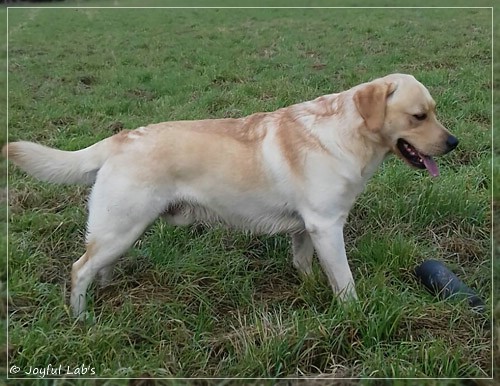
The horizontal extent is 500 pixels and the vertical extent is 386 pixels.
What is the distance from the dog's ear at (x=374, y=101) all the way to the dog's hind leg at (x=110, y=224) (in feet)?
3.77

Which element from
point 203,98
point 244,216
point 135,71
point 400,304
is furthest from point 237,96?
point 400,304

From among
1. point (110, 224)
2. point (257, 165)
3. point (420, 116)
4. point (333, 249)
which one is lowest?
point (333, 249)

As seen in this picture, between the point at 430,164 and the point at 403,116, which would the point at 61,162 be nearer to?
the point at 403,116

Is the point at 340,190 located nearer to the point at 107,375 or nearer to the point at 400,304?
the point at 400,304

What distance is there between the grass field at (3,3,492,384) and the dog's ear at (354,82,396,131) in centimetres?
37

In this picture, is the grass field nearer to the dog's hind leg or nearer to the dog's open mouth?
the dog's hind leg

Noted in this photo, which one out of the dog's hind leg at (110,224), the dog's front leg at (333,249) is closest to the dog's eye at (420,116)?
the dog's front leg at (333,249)

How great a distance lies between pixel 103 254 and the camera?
3.25 meters

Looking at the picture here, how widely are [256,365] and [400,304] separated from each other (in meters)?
0.80

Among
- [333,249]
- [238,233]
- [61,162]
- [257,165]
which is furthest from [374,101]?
[61,162]

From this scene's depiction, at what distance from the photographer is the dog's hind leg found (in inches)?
125

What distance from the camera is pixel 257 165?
3.34 m

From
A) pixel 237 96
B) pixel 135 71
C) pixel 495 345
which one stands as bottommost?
pixel 495 345

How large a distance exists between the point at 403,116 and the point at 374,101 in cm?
18
